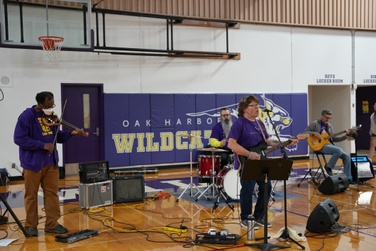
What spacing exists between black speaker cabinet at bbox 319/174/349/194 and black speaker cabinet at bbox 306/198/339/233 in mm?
2863

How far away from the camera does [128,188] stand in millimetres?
8727

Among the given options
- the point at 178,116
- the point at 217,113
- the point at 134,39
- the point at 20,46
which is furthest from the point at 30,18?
the point at 217,113

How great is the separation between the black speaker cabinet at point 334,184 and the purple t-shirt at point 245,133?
353 centimetres

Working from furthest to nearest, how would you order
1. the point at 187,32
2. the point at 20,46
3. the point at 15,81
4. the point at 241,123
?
the point at 187,32 → the point at 15,81 → the point at 20,46 → the point at 241,123

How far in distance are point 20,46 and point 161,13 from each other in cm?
446

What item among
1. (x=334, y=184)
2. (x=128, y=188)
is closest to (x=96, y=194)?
(x=128, y=188)

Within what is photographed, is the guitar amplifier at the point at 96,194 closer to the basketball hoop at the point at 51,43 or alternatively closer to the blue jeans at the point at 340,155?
the basketball hoop at the point at 51,43

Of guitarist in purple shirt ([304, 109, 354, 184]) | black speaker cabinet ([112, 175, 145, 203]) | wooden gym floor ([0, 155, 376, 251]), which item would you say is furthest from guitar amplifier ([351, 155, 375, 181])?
black speaker cabinet ([112, 175, 145, 203])

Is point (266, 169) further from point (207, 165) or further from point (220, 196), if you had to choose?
point (220, 196)

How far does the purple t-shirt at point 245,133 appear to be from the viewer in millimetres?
6065

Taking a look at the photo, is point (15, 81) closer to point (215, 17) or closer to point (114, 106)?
point (114, 106)

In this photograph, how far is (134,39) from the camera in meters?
13.1

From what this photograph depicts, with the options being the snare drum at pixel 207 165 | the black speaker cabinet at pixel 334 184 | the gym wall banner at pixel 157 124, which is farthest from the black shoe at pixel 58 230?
the gym wall banner at pixel 157 124

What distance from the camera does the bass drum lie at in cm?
773
